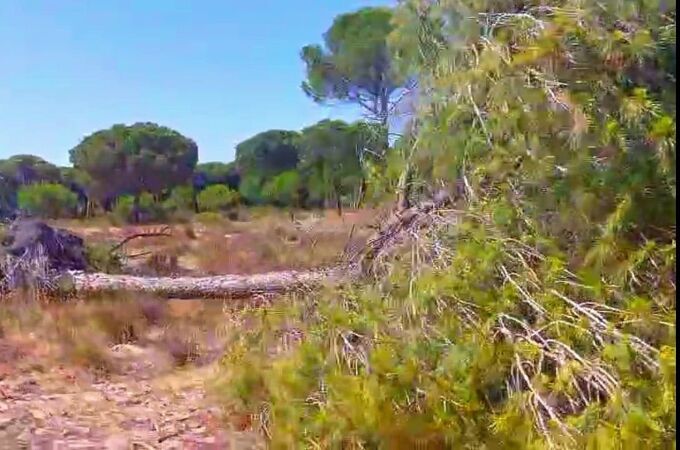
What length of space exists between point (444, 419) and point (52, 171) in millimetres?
32442

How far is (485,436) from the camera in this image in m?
2.67

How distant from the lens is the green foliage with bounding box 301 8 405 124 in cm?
512

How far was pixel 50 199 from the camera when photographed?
78.9 feet

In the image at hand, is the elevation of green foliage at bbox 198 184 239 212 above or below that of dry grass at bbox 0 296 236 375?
above

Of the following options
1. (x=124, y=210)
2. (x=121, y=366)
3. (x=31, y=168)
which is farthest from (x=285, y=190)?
(x=121, y=366)

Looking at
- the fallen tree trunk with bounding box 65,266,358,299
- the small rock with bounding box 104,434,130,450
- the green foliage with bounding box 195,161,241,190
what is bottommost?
the small rock with bounding box 104,434,130,450

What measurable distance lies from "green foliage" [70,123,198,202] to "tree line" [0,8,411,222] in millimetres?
39

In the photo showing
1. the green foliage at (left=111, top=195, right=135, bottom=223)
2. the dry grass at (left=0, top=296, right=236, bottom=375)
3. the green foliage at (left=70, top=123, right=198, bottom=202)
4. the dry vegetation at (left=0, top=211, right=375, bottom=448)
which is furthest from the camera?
the green foliage at (left=70, top=123, right=198, bottom=202)

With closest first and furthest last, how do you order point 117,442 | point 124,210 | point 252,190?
point 117,442 < point 124,210 < point 252,190

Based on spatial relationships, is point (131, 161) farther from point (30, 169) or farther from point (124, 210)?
point (124, 210)

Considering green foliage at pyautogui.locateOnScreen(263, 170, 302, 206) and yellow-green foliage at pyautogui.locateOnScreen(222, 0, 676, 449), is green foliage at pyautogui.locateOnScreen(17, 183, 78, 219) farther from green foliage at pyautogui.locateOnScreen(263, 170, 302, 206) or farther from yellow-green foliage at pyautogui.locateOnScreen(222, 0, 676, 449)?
yellow-green foliage at pyautogui.locateOnScreen(222, 0, 676, 449)

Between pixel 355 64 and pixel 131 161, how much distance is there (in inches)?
846

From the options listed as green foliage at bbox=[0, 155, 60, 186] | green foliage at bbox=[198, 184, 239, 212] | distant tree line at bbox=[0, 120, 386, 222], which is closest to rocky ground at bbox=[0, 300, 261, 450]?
distant tree line at bbox=[0, 120, 386, 222]

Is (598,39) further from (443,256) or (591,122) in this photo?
(443,256)
